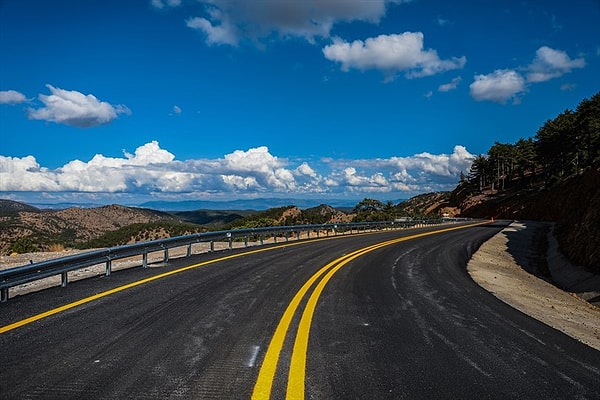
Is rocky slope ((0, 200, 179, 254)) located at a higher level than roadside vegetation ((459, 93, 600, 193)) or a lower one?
lower

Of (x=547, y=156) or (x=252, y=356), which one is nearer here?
(x=252, y=356)

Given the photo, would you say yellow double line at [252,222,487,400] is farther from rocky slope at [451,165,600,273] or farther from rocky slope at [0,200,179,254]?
rocky slope at [0,200,179,254]

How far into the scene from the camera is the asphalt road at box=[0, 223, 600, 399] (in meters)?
3.59

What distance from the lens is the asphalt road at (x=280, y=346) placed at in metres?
3.59

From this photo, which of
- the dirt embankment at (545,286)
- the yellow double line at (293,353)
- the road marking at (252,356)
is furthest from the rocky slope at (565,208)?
the road marking at (252,356)

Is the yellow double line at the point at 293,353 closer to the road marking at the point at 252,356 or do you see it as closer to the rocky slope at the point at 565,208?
the road marking at the point at 252,356

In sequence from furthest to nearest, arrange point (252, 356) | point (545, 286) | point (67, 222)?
point (67, 222), point (545, 286), point (252, 356)

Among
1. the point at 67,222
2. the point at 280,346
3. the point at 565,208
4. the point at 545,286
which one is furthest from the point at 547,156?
the point at 67,222

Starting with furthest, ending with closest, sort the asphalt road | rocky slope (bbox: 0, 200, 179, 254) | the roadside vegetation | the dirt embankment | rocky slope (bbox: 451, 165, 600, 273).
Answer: rocky slope (bbox: 0, 200, 179, 254)
the roadside vegetation
rocky slope (bbox: 451, 165, 600, 273)
the dirt embankment
the asphalt road

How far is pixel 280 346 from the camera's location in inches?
183

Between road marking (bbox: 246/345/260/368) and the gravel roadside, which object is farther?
the gravel roadside

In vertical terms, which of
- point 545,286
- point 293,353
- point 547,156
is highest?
point 547,156

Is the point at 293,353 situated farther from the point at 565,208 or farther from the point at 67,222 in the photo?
the point at 67,222

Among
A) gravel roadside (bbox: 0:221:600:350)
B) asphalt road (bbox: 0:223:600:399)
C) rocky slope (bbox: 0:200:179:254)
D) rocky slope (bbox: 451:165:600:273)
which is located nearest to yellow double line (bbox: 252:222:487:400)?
asphalt road (bbox: 0:223:600:399)
